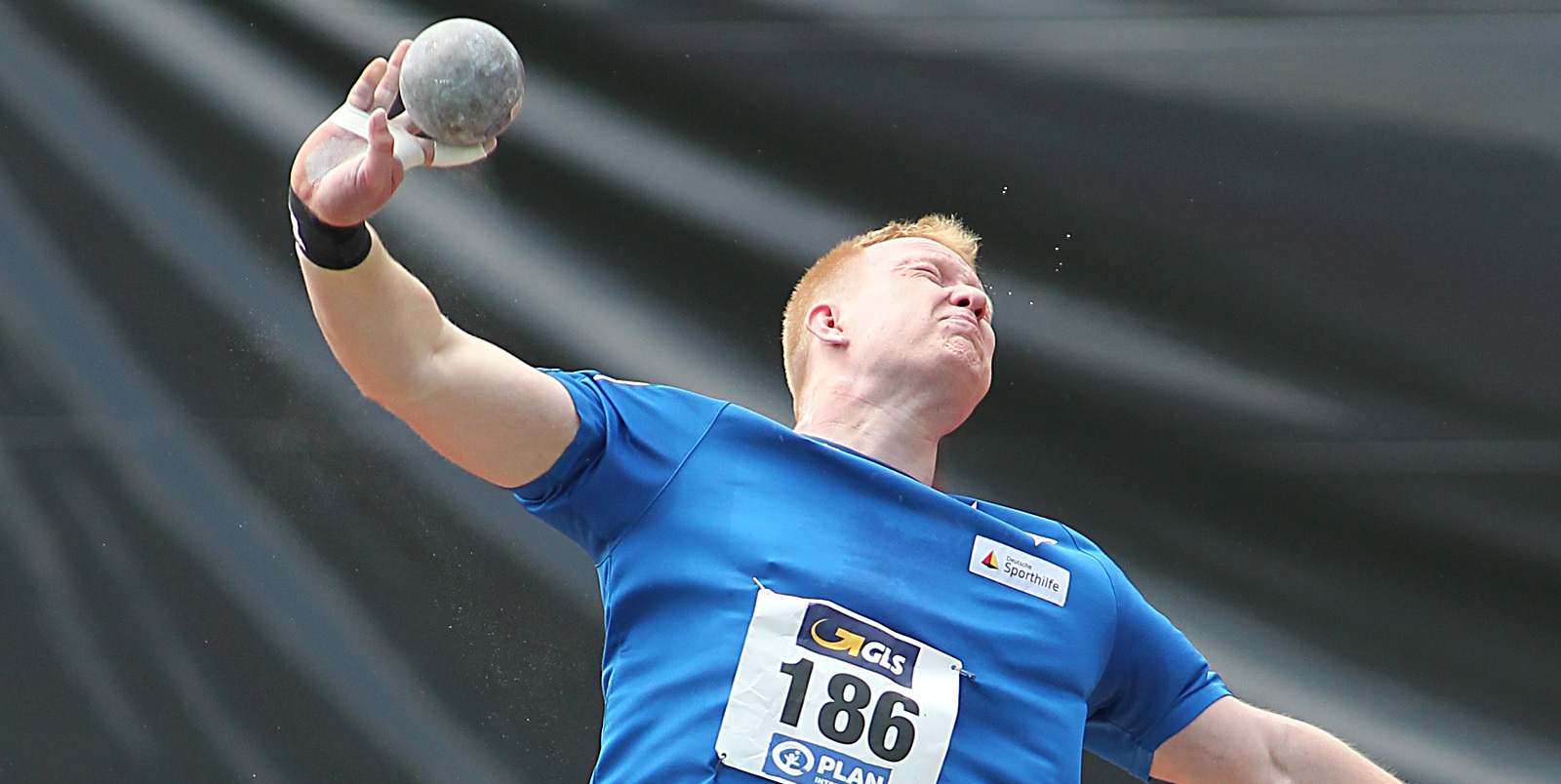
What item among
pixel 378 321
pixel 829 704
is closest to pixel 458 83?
pixel 378 321

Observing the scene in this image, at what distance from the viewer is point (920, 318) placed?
142 cm

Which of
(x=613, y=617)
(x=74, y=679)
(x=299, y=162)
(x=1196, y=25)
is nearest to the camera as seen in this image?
(x=299, y=162)

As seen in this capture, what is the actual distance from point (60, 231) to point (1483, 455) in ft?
5.68

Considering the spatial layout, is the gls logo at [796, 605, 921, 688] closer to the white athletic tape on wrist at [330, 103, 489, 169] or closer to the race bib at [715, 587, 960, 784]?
the race bib at [715, 587, 960, 784]

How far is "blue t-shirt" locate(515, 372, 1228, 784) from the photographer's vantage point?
115 cm

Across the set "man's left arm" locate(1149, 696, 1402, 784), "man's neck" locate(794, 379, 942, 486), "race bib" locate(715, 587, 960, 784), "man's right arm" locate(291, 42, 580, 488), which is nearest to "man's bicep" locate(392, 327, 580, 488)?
"man's right arm" locate(291, 42, 580, 488)

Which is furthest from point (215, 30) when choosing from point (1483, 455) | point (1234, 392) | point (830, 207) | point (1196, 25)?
point (1483, 455)

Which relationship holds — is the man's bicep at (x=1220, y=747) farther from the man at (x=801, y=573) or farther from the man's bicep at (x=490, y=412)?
the man's bicep at (x=490, y=412)

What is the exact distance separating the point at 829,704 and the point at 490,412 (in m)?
0.37

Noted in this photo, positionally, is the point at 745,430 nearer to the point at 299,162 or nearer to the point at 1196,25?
the point at 299,162

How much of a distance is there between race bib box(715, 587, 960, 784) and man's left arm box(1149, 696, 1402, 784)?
352 millimetres

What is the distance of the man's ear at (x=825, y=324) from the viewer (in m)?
1.46

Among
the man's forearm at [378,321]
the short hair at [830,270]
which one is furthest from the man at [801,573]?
the short hair at [830,270]

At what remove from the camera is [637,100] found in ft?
5.62
